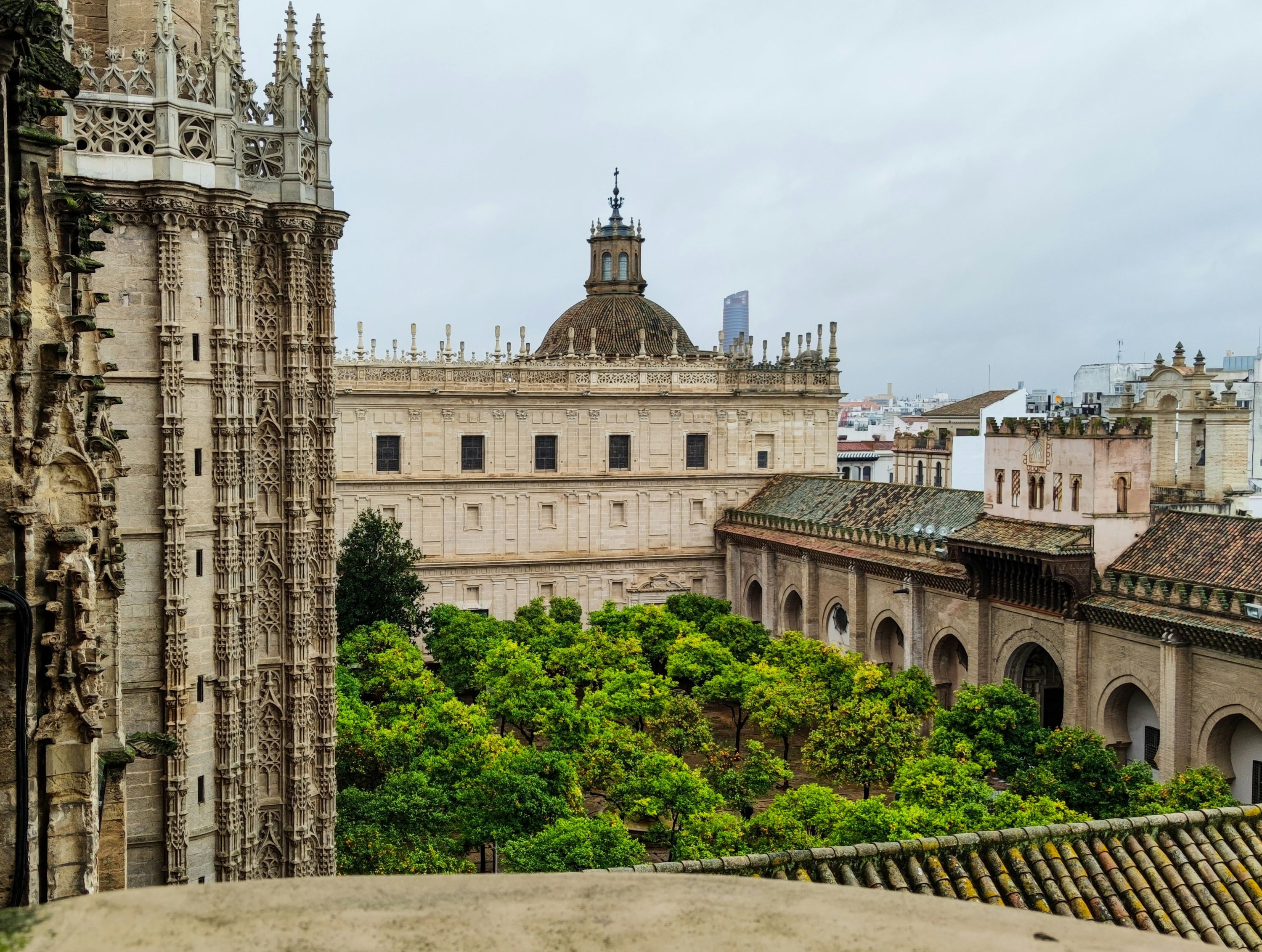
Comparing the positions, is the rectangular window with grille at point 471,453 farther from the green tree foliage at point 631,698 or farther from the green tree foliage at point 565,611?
the green tree foliage at point 631,698

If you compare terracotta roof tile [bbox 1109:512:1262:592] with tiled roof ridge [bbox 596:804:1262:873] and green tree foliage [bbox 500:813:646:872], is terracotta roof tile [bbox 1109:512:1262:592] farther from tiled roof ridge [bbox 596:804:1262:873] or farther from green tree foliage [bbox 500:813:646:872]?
green tree foliage [bbox 500:813:646:872]

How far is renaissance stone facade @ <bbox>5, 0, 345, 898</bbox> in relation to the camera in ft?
62.4

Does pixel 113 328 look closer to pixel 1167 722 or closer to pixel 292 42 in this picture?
pixel 292 42

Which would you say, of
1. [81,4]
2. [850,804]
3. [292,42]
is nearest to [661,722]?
[850,804]

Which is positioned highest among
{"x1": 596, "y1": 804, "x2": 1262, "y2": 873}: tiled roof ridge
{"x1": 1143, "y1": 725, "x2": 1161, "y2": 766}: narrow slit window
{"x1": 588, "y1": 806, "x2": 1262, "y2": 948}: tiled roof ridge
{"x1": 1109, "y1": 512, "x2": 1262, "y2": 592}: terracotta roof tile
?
{"x1": 1109, "y1": 512, "x2": 1262, "y2": 592}: terracotta roof tile

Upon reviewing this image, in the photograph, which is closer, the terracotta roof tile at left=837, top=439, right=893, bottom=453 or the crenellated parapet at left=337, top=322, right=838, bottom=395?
the crenellated parapet at left=337, top=322, right=838, bottom=395

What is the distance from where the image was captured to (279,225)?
2080cm

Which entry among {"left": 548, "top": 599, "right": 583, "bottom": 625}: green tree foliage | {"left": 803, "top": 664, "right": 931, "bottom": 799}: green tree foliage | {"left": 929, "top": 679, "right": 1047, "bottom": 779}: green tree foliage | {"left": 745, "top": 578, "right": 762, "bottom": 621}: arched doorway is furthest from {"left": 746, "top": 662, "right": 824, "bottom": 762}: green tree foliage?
{"left": 745, "top": 578, "right": 762, "bottom": 621}: arched doorway

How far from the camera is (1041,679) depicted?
36.5 meters

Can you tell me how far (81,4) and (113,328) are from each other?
221 inches

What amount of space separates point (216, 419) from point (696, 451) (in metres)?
36.8

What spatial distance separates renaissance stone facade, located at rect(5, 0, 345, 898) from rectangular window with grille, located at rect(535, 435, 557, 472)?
104 feet

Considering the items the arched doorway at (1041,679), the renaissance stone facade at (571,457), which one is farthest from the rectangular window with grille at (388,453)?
the arched doorway at (1041,679)

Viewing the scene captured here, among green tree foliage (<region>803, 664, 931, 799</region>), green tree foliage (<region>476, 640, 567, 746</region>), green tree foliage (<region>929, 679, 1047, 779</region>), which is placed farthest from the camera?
green tree foliage (<region>476, 640, 567, 746</region>)
